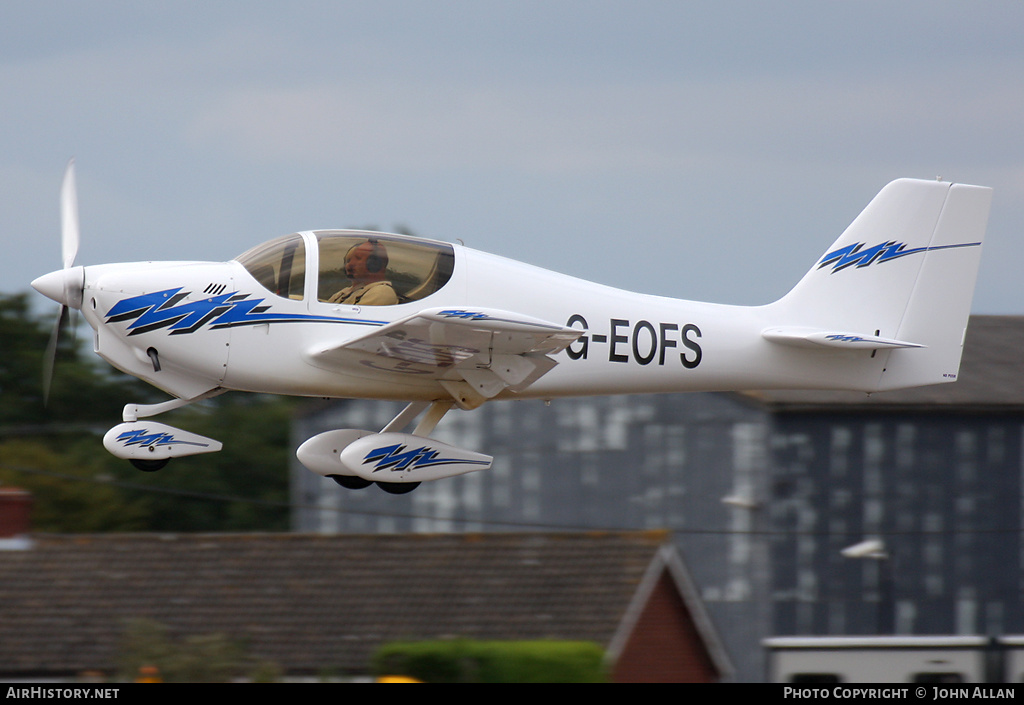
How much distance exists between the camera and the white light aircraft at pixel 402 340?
30.1 ft

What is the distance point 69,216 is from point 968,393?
19.1m

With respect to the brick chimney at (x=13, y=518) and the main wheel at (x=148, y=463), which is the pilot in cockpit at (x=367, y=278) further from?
the brick chimney at (x=13, y=518)

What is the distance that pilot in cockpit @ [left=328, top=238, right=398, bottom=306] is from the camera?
920cm

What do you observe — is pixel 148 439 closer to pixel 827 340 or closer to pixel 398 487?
pixel 398 487

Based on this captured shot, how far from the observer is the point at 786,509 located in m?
23.3

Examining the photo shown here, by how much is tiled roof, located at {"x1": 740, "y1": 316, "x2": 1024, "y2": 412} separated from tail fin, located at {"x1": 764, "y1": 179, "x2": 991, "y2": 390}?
11616 millimetres

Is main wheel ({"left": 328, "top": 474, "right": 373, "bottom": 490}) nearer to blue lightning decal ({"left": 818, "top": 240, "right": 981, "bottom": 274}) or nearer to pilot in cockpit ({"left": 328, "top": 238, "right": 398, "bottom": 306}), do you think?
pilot in cockpit ({"left": 328, "top": 238, "right": 398, "bottom": 306})

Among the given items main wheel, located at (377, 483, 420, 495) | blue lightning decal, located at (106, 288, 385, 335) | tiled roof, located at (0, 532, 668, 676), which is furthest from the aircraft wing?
tiled roof, located at (0, 532, 668, 676)

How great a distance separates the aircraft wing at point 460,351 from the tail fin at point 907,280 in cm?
246

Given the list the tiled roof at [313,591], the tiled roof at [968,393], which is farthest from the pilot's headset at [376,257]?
the tiled roof at [968,393]

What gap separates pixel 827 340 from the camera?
10023 millimetres

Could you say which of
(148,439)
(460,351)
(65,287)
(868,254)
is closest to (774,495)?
(868,254)

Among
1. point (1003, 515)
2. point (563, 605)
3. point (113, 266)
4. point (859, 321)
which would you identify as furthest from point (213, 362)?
point (1003, 515)

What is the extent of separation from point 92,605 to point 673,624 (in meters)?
8.23
